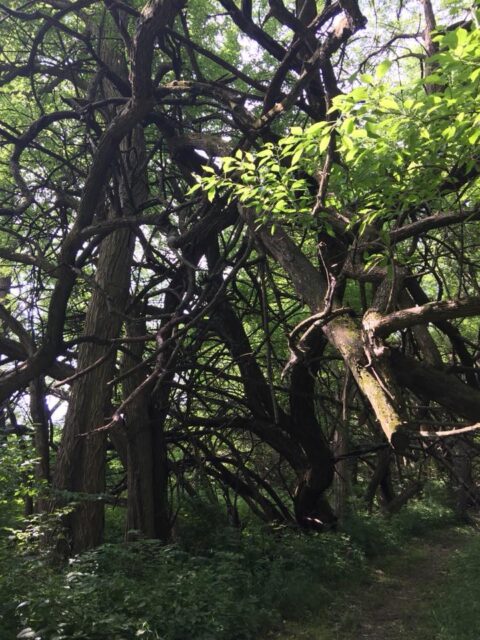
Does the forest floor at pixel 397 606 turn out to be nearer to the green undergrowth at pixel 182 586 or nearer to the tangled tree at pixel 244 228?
the green undergrowth at pixel 182 586

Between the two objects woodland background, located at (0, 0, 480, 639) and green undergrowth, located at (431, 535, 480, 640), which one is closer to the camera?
woodland background, located at (0, 0, 480, 639)

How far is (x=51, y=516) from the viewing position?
496 centimetres

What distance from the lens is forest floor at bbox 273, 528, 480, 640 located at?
5.20 m

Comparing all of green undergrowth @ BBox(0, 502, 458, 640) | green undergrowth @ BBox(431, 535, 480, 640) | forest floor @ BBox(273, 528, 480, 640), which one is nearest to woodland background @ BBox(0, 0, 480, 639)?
green undergrowth @ BBox(0, 502, 458, 640)

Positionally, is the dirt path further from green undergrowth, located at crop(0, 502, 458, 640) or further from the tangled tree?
the tangled tree

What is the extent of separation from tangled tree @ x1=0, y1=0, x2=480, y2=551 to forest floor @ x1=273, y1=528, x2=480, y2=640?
1261mm

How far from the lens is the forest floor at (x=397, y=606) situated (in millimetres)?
5203

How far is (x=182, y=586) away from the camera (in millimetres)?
4742

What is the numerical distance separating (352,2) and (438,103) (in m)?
1.21

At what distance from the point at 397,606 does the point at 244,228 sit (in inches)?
185

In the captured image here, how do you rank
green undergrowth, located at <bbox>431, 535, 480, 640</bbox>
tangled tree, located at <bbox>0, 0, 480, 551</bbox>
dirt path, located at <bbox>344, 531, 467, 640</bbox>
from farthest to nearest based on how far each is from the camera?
dirt path, located at <bbox>344, 531, 467, 640</bbox>
green undergrowth, located at <bbox>431, 535, 480, 640</bbox>
tangled tree, located at <bbox>0, 0, 480, 551</bbox>

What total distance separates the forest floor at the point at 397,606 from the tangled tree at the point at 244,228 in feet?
4.14

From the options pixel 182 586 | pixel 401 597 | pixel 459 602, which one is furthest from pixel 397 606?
pixel 182 586

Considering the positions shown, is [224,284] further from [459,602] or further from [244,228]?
[459,602]
